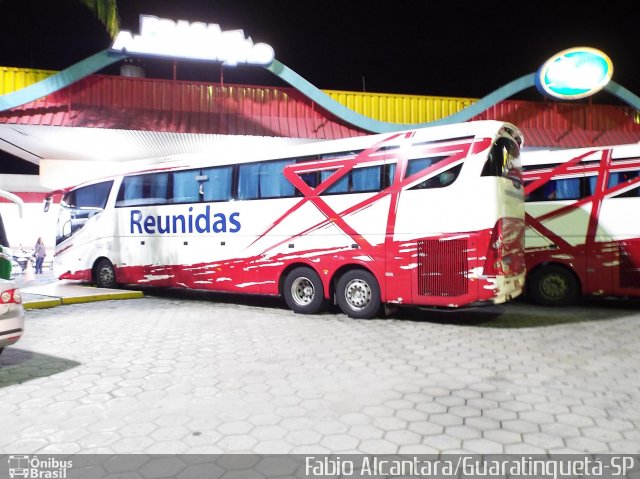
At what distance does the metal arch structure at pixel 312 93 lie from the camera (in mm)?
12367

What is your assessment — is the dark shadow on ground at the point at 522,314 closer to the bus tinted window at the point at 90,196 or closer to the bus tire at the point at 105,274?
the bus tire at the point at 105,274

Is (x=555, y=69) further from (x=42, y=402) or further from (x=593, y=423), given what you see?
(x=42, y=402)

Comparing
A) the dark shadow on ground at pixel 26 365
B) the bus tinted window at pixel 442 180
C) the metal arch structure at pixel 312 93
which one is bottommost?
the dark shadow on ground at pixel 26 365

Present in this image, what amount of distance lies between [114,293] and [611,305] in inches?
456

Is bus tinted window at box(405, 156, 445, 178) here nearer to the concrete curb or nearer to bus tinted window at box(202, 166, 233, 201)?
bus tinted window at box(202, 166, 233, 201)

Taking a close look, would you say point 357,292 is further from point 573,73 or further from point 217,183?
point 573,73

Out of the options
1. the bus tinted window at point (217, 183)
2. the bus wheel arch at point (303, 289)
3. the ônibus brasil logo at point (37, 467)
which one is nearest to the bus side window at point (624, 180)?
the bus wheel arch at point (303, 289)

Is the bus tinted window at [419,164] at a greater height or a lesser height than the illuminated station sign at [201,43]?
lesser

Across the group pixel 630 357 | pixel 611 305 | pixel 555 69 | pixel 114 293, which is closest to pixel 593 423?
pixel 630 357

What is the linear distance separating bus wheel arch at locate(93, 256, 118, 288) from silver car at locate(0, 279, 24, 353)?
7.36 meters

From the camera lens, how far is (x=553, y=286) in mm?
10039

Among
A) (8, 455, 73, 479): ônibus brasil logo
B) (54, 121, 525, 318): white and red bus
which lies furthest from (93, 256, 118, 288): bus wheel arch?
(8, 455, 73, 479): ônibus brasil logo

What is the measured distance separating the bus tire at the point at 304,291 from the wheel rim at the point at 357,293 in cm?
55

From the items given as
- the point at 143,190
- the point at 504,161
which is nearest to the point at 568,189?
the point at 504,161
